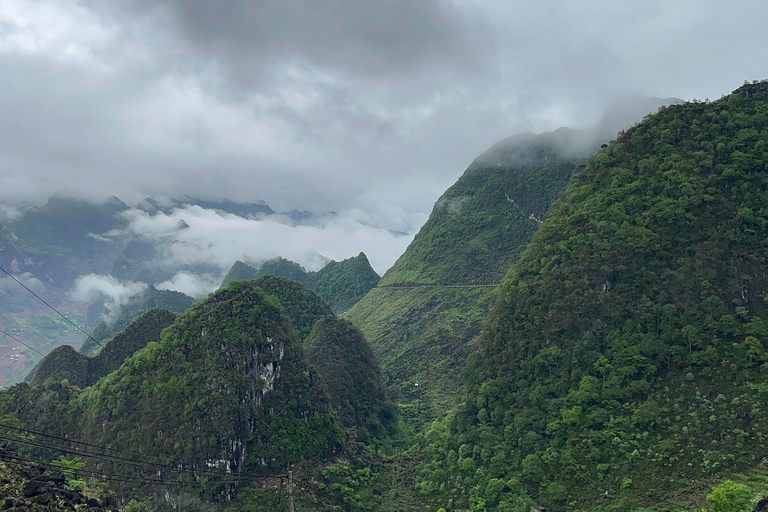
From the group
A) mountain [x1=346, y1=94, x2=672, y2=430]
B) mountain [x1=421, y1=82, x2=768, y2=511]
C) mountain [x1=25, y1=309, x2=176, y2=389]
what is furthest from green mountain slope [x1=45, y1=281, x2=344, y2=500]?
mountain [x1=346, y1=94, x2=672, y2=430]

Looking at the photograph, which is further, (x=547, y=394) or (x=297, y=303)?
(x=297, y=303)

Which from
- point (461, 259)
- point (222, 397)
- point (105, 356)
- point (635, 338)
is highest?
point (461, 259)

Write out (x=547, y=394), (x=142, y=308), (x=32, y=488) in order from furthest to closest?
(x=142, y=308)
(x=547, y=394)
(x=32, y=488)

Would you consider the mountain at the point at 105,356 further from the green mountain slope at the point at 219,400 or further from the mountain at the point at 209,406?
the green mountain slope at the point at 219,400

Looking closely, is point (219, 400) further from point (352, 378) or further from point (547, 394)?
point (547, 394)

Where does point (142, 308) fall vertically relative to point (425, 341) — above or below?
above

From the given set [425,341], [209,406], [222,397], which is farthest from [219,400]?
[425,341]

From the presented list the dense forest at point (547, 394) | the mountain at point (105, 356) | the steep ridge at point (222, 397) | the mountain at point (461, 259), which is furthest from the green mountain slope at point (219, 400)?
the mountain at point (461, 259)
